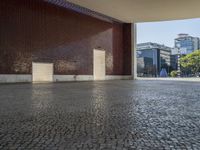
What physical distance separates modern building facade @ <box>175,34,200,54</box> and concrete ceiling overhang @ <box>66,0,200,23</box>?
154ft

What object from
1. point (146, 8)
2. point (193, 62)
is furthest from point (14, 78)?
point (193, 62)

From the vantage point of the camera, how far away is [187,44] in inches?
2697

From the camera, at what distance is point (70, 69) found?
2050cm

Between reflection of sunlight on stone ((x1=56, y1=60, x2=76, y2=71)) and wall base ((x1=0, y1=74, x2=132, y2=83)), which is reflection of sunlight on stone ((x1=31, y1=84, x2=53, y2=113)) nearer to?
wall base ((x1=0, y1=74, x2=132, y2=83))

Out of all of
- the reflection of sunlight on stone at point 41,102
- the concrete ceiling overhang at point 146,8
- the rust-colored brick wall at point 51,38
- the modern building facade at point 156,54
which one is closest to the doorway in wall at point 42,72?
the rust-colored brick wall at point 51,38

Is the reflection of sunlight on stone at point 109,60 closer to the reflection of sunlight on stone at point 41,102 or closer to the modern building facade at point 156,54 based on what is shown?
the reflection of sunlight on stone at point 41,102

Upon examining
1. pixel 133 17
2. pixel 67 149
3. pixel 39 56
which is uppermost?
pixel 133 17

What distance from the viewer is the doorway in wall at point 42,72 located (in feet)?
59.7

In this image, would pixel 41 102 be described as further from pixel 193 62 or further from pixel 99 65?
pixel 193 62

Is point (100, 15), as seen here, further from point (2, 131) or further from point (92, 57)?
point (2, 131)

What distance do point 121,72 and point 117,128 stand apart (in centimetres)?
2344

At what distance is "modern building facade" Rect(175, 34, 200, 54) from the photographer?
221ft

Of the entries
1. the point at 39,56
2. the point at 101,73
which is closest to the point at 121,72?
the point at 101,73

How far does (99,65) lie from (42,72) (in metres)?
6.40
